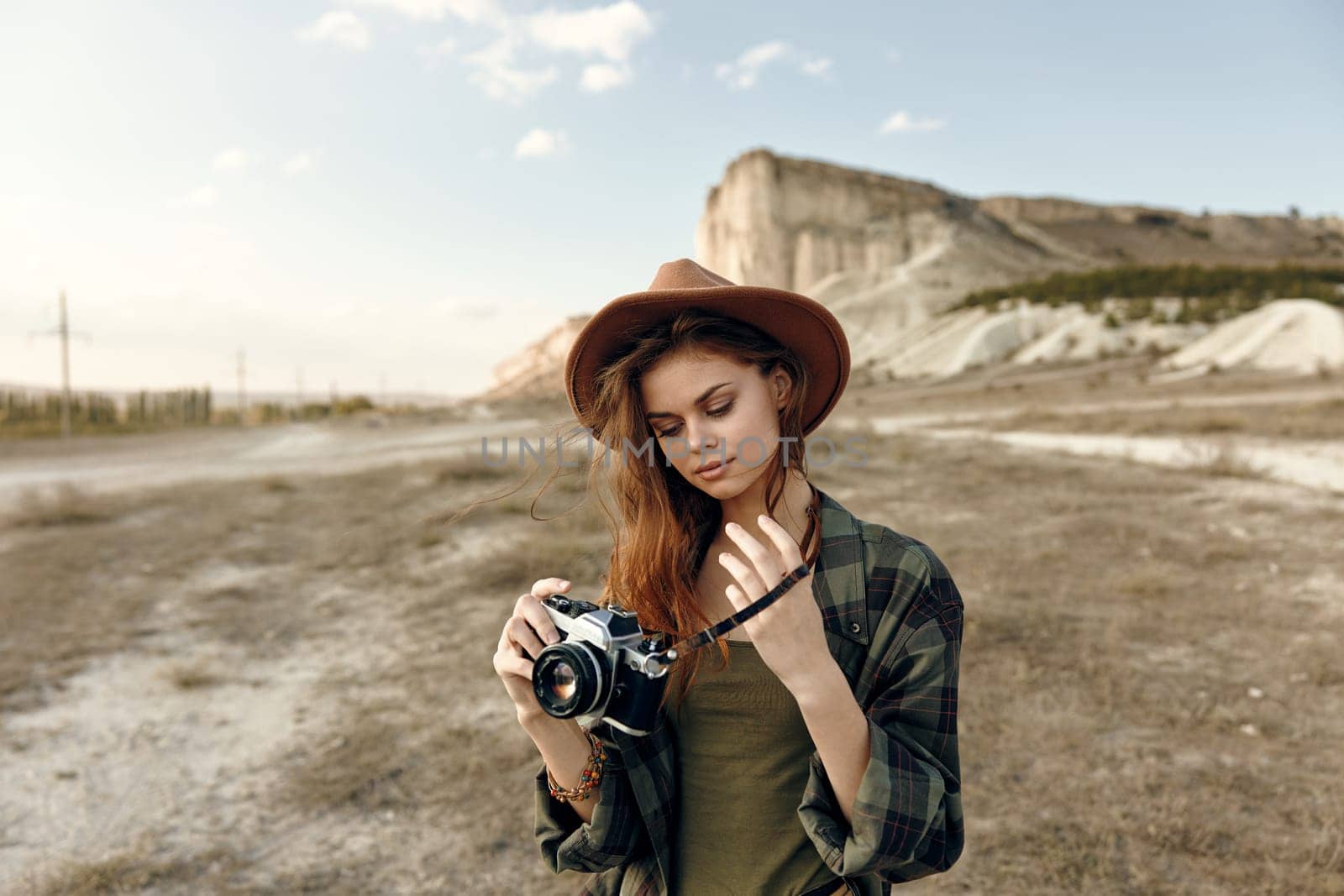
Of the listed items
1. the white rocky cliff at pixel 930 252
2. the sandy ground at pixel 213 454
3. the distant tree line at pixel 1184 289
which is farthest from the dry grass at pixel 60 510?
the distant tree line at pixel 1184 289

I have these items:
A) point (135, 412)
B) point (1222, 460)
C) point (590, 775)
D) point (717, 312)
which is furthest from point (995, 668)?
point (135, 412)

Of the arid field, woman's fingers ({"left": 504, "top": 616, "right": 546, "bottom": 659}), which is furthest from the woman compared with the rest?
the arid field

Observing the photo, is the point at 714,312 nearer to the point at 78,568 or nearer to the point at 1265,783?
the point at 1265,783

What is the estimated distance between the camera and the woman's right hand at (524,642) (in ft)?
4.03

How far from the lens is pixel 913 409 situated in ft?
81.5

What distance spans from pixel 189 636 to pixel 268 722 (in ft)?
6.13

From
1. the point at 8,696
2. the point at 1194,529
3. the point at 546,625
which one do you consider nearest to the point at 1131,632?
the point at 1194,529

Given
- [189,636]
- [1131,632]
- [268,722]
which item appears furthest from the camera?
[189,636]

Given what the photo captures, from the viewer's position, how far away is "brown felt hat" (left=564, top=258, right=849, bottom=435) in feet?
4.41

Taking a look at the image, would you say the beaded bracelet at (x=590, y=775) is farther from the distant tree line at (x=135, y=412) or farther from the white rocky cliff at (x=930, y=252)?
the distant tree line at (x=135, y=412)

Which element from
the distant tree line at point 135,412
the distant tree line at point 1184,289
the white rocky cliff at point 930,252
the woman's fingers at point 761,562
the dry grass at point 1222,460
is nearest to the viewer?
the woman's fingers at point 761,562

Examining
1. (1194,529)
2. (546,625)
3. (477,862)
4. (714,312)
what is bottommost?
(477,862)

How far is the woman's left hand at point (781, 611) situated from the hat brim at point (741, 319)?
0.45m

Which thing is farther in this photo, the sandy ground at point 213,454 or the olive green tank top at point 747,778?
the sandy ground at point 213,454
